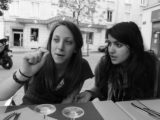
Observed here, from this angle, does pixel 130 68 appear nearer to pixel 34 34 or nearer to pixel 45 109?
pixel 45 109

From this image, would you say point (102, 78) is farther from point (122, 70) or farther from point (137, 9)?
point (137, 9)

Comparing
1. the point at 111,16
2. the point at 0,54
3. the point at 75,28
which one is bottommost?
the point at 0,54

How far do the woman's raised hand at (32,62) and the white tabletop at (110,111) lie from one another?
0.46 m

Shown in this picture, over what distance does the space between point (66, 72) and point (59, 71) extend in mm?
73

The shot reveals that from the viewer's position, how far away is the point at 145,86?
1595mm

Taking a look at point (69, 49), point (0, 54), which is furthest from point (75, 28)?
point (0, 54)

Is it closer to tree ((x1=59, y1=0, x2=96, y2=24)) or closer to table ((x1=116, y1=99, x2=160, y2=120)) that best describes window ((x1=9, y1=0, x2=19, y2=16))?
tree ((x1=59, y1=0, x2=96, y2=24))

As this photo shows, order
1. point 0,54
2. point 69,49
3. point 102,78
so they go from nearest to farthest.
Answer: point 69,49 → point 102,78 → point 0,54

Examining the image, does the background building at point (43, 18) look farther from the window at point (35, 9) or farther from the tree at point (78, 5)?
the tree at point (78, 5)

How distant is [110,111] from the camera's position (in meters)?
1.06

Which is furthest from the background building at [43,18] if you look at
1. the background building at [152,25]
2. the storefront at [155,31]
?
the storefront at [155,31]

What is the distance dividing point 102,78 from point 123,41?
0.41m

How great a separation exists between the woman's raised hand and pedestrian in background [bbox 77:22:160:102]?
0.43 m

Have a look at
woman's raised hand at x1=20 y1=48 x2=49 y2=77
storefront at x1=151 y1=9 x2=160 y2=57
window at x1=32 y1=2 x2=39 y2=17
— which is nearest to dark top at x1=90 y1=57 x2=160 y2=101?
woman's raised hand at x1=20 y1=48 x2=49 y2=77
